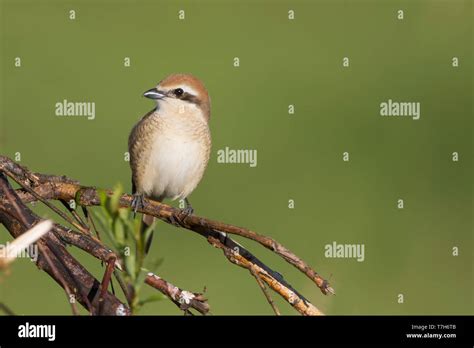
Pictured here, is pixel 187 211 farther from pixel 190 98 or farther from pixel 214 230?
pixel 214 230

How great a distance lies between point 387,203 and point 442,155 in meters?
1.26

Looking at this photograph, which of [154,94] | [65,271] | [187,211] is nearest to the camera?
[65,271]

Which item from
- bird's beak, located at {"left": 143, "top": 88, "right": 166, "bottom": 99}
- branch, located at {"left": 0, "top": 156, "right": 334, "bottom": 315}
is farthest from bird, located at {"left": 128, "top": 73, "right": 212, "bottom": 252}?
branch, located at {"left": 0, "top": 156, "right": 334, "bottom": 315}

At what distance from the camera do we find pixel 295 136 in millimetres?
9711

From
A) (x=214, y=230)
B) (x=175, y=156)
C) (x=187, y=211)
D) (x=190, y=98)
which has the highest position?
(x=190, y=98)

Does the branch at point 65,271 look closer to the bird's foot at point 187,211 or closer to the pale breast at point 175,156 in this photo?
the bird's foot at point 187,211

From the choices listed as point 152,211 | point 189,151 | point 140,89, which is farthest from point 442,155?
point 152,211

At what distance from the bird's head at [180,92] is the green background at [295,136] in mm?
1499

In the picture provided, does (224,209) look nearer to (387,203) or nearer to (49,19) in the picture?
(387,203)

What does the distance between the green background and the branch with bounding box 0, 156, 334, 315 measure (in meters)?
3.01

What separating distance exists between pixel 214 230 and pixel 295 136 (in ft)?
23.8

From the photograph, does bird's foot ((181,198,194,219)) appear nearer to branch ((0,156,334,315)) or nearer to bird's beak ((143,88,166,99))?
branch ((0,156,334,315))

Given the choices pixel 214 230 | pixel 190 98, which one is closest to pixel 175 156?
pixel 190 98

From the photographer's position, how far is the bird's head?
16.1ft
